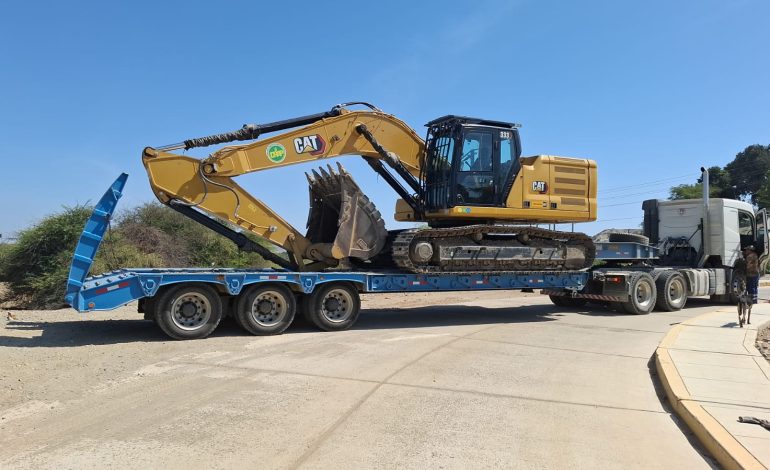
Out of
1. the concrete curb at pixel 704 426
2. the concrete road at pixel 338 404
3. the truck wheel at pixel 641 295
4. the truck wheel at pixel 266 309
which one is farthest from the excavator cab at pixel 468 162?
the concrete curb at pixel 704 426

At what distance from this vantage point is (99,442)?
4.46 meters

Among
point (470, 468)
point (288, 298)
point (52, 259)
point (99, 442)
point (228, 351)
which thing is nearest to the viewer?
point (470, 468)

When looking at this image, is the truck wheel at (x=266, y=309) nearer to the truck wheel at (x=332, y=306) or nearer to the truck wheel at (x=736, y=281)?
the truck wheel at (x=332, y=306)

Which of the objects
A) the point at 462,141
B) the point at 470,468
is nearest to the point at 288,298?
the point at 462,141

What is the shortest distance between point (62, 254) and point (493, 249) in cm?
1156

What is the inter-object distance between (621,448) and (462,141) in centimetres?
740

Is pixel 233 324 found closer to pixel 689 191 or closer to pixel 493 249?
pixel 493 249

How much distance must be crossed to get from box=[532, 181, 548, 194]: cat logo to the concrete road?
347cm

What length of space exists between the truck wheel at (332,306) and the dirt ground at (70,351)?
1.82 ft

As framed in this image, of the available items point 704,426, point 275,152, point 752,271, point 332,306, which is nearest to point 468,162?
point 275,152

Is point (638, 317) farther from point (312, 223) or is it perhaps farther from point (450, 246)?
point (312, 223)

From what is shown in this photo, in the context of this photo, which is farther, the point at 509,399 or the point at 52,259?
the point at 52,259

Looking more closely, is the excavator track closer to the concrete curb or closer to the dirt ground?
the dirt ground

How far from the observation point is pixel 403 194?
1219cm
